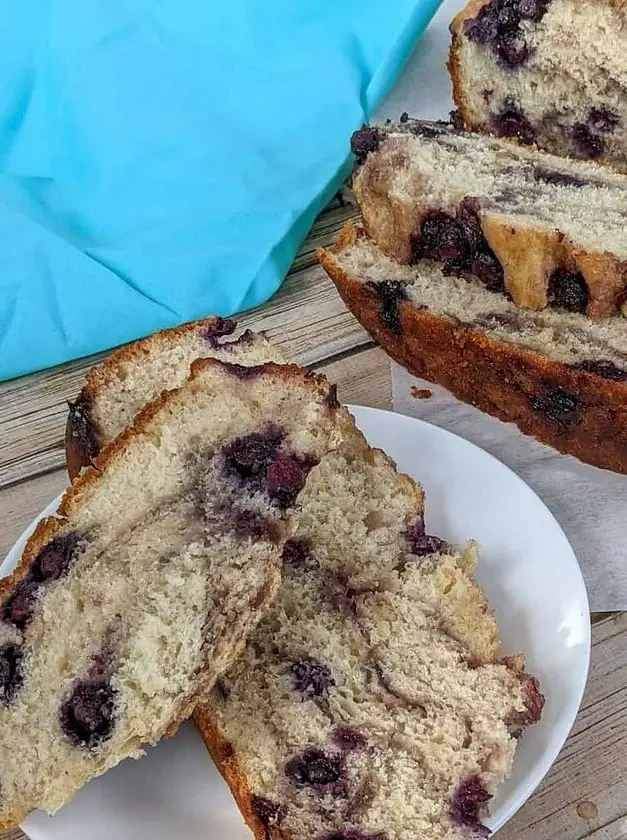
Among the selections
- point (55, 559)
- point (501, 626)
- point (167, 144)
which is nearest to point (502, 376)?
point (501, 626)

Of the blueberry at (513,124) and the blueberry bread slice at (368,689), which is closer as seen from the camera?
the blueberry bread slice at (368,689)

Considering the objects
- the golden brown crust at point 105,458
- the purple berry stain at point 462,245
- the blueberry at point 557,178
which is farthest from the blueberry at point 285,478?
the blueberry at point 557,178

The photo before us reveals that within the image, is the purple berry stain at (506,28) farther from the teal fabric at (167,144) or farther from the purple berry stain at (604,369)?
the purple berry stain at (604,369)

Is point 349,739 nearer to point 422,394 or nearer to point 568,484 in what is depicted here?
point 568,484

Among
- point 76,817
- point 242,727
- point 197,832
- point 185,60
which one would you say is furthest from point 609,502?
point 185,60

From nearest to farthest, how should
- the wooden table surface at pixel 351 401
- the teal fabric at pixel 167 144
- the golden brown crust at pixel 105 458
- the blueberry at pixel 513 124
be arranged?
the golden brown crust at pixel 105 458 → the wooden table surface at pixel 351 401 → the blueberry at pixel 513 124 → the teal fabric at pixel 167 144

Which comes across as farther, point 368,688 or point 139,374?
point 139,374
